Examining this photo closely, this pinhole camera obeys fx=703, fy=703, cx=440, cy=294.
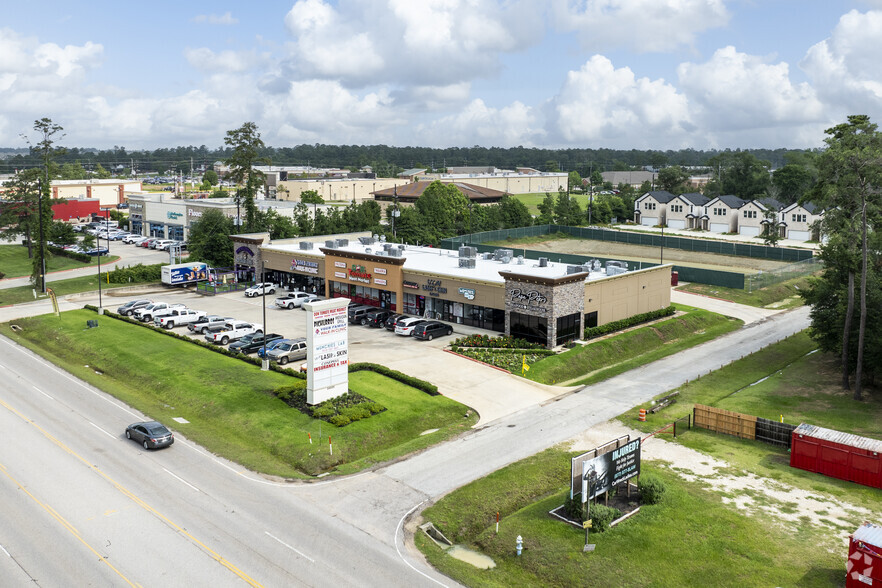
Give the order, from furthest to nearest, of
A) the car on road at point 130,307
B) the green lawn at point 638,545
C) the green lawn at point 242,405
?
the car on road at point 130,307, the green lawn at point 242,405, the green lawn at point 638,545

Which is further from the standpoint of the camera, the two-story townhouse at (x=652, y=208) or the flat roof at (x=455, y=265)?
the two-story townhouse at (x=652, y=208)

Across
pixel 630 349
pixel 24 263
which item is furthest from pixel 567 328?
pixel 24 263

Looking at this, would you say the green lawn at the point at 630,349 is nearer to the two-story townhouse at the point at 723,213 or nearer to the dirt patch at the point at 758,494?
the dirt patch at the point at 758,494

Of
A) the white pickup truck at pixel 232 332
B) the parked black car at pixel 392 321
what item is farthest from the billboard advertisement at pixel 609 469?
the white pickup truck at pixel 232 332

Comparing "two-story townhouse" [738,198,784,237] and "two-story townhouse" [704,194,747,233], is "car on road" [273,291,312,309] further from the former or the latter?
"two-story townhouse" [704,194,747,233]

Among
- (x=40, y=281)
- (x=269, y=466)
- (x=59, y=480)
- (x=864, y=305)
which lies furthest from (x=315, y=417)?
(x=40, y=281)

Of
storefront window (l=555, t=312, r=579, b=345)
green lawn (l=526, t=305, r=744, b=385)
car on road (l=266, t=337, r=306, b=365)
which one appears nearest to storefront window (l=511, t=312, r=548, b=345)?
storefront window (l=555, t=312, r=579, b=345)

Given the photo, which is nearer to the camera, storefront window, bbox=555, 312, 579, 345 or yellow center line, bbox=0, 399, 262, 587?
yellow center line, bbox=0, 399, 262, 587

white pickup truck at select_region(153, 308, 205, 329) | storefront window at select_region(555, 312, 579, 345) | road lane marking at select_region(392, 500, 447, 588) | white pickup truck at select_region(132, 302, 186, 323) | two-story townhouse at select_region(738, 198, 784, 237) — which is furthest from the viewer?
two-story townhouse at select_region(738, 198, 784, 237)
